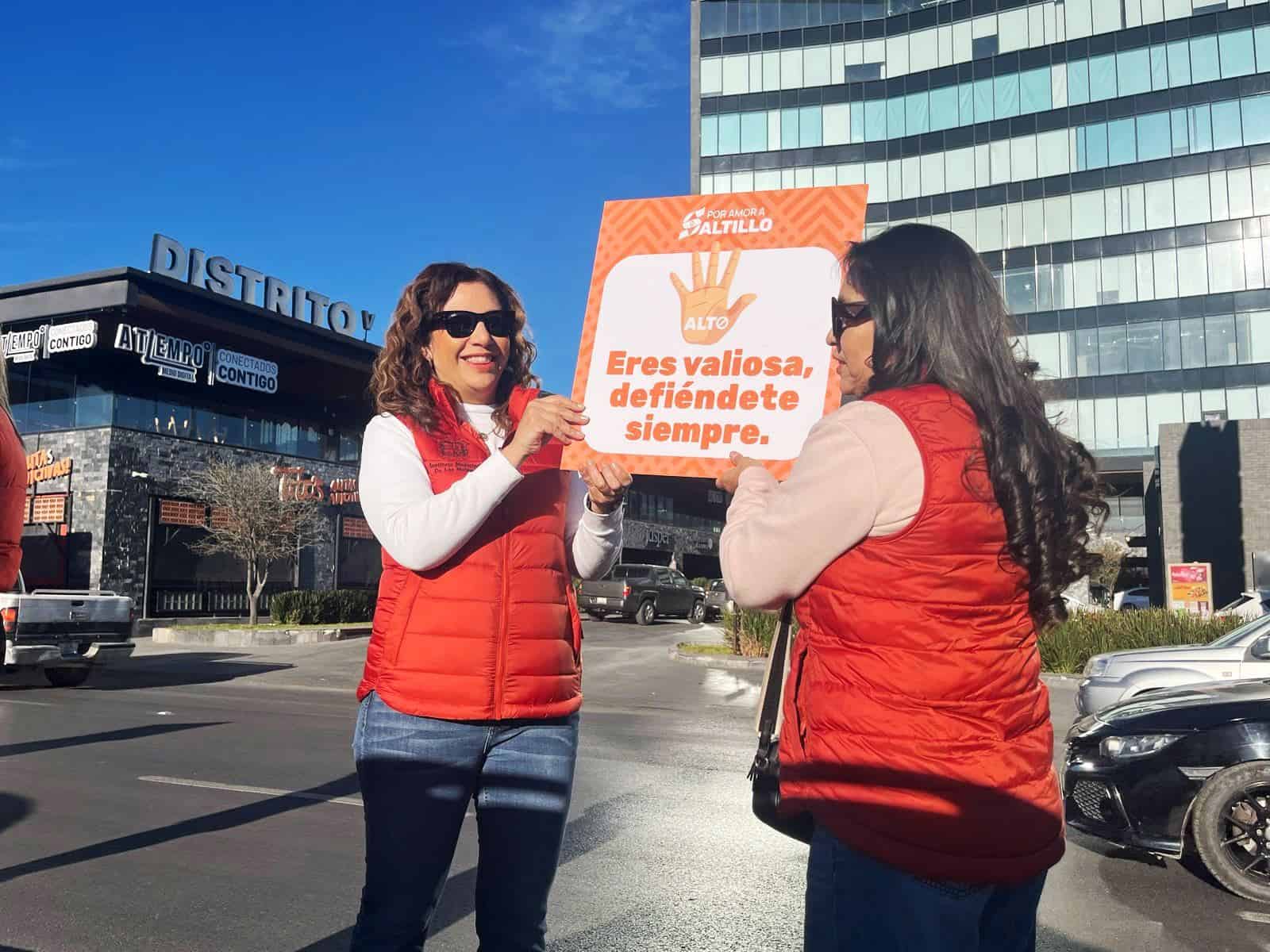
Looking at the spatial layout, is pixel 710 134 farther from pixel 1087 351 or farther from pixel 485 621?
pixel 485 621

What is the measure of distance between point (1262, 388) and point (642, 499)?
89.0ft

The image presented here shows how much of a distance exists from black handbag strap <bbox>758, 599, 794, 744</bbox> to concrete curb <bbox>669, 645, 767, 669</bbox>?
51.6 feet

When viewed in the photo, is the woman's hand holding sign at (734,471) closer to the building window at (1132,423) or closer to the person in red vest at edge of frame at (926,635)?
the person in red vest at edge of frame at (926,635)

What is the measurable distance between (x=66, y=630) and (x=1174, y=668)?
42.9 ft

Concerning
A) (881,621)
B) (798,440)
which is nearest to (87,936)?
(798,440)

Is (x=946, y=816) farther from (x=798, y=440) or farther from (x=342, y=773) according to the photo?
(x=342, y=773)

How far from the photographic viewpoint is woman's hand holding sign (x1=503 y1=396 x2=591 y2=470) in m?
2.33

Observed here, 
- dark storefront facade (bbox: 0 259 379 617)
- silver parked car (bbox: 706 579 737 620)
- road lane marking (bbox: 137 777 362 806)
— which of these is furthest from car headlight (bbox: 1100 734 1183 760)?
silver parked car (bbox: 706 579 737 620)

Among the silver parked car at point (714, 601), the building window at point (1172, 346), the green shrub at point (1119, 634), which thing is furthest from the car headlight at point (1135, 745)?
the building window at point (1172, 346)

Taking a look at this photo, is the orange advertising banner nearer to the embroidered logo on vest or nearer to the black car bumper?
the embroidered logo on vest

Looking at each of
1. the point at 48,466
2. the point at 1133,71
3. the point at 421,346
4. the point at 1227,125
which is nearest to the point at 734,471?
the point at 421,346

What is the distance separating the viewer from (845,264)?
2.09 metres

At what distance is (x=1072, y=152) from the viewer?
156ft

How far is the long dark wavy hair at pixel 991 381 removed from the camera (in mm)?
1802
